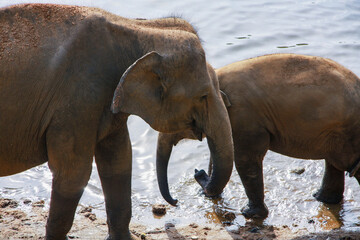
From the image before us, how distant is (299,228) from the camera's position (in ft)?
19.4

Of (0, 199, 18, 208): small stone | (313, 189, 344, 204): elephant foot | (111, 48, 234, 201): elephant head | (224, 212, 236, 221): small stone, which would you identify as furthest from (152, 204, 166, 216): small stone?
(111, 48, 234, 201): elephant head

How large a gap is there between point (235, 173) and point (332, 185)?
1.11 m

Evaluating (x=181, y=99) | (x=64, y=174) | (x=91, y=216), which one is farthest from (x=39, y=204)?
(x=181, y=99)

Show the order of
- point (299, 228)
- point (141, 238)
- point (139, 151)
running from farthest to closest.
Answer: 1. point (139, 151)
2. point (299, 228)
3. point (141, 238)

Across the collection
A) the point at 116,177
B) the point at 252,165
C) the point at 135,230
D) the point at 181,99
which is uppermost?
the point at 181,99

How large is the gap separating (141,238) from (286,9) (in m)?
8.59

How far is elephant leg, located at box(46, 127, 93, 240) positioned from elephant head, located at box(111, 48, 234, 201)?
0.41 meters

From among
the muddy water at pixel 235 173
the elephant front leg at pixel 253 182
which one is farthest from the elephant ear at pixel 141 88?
the elephant front leg at pixel 253 182

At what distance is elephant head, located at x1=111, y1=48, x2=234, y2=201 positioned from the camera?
4.23 m

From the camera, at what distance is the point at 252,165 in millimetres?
5941

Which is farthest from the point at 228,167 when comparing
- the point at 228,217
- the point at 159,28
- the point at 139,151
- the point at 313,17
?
the point at 313,17

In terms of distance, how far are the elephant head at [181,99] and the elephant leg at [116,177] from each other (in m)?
0.60

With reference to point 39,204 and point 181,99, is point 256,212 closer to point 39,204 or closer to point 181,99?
point 39,204

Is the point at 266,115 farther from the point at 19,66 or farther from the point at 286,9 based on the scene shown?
the point at 286,9
